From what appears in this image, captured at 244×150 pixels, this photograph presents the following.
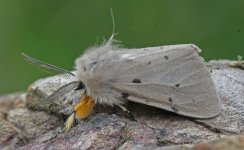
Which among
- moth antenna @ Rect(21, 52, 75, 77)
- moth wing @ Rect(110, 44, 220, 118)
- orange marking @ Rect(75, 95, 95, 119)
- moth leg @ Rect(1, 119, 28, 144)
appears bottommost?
moth leg @ Rect(1, 119, 28, 144)

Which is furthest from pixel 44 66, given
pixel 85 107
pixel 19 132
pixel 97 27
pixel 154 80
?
pixel 97 27

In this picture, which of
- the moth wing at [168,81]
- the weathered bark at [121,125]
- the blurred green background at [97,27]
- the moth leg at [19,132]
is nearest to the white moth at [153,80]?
the moth wing at [168,81]

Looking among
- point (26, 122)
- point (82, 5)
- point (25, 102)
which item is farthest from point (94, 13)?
point (26, 122)

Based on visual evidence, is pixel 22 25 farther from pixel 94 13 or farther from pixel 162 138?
pixel 162 138

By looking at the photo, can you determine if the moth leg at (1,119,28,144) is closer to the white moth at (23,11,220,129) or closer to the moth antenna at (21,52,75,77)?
the white moth at (23,11,220,129)

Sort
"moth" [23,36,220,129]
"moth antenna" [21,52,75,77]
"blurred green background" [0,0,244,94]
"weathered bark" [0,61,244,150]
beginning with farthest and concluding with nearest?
"blurred green background" [0,0,244,94], "moth antenna" [21,52,75,77], "moth" [23,36,220,129], "weathered bark" [0,61,244,150]

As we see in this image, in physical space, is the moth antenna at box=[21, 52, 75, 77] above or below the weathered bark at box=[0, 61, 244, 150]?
above

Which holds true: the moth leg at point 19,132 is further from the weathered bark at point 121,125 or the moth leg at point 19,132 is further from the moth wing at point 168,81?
the moth wing at point 168,81

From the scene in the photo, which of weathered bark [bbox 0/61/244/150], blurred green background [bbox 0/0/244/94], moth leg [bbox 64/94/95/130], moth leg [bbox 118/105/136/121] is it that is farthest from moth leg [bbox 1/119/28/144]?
blurred green background [bbox 0/0/244/94]

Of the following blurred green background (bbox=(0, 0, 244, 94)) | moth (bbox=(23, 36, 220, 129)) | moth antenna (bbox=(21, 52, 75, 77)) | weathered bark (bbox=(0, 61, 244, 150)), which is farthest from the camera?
blurred green background (bbox=(0, 0, 244, 94))
